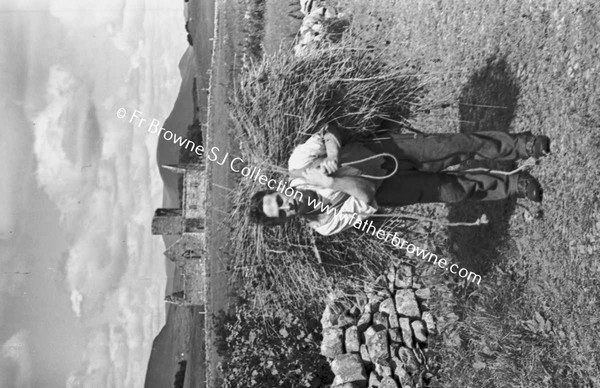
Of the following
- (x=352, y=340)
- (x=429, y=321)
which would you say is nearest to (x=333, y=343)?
(x=352, y=340)

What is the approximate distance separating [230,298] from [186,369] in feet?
9.58

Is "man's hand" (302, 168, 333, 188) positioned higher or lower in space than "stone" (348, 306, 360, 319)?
higher

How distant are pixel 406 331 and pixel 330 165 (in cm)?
236

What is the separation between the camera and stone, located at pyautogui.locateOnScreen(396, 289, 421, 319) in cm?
458

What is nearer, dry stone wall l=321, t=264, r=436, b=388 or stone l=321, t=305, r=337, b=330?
dry stone wall l=321, t=264, r=436, b=388

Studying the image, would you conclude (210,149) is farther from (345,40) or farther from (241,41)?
(345,40)

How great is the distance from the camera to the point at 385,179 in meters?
3.33

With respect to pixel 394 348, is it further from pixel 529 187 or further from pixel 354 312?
pixel 529 187

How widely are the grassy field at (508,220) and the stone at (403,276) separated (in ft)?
0.52

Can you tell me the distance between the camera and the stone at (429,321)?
14.6 feet

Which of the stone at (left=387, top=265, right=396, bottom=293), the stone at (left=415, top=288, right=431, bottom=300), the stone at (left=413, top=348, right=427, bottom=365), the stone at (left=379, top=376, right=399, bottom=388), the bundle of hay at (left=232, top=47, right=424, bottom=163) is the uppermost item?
the bundle of hay at (left=232, top=47, right=424, bottom=163)

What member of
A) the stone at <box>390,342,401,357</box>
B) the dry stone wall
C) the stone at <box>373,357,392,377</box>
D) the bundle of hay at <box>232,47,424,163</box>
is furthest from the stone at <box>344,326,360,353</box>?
the bundle of hay at <box>232,47,424,163</box>

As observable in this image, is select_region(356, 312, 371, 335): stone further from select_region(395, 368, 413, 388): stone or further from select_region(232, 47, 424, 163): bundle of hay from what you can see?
select_region(232, 47, 424, 163): bundle of hay

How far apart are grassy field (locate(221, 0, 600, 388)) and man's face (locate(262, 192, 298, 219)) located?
1769 mm
